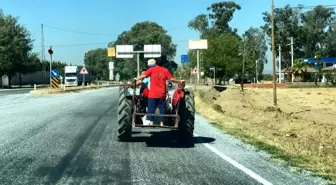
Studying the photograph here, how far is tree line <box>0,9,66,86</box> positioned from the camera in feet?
273

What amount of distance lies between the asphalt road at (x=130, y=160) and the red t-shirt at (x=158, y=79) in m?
1.29

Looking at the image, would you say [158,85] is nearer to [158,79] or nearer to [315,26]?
[158,79]

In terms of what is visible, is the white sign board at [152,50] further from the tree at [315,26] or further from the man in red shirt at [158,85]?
the tree at [315,26]

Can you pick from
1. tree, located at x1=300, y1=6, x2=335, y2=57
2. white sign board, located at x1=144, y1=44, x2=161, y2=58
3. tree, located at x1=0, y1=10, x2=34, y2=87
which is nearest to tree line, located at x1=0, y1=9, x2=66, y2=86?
tree, located at x1=0, y1=10, x2=34, y2=87

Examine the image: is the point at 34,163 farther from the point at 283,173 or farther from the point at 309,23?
the point at 309,23

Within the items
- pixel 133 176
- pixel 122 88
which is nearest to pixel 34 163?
pixel 133 176

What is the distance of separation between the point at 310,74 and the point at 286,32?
2429cm

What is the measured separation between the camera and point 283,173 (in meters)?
9.19

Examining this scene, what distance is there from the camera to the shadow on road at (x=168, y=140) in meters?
12.8

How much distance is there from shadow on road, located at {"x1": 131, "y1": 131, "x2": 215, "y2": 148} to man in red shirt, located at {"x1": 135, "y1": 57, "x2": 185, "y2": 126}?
2.53ft

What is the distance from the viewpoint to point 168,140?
13766 millimetres

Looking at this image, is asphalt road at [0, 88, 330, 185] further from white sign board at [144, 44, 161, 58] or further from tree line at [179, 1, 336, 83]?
tree line at [179, 1, 336, 83]

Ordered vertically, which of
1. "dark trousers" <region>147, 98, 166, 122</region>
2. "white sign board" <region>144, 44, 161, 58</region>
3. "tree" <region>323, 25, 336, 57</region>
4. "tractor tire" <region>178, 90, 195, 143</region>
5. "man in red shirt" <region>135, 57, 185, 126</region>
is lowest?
"tractor tire" <region>178, 90, 195, 143</region>

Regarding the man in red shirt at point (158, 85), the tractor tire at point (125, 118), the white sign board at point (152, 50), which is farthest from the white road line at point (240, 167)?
the white sign board at point (152, 50)
